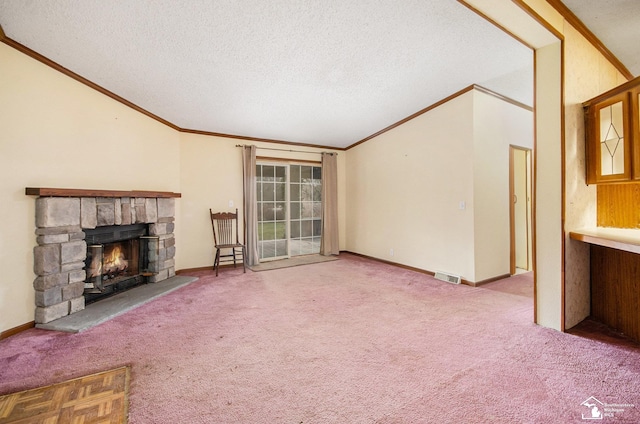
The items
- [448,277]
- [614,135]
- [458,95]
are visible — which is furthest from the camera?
[448,277]

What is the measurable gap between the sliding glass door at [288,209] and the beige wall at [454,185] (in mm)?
1608

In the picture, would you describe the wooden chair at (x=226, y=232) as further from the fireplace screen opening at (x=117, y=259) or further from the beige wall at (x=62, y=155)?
the fireplace screen opening at (x=117, y=259)

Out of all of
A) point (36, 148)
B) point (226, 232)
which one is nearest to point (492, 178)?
point (226, 232)

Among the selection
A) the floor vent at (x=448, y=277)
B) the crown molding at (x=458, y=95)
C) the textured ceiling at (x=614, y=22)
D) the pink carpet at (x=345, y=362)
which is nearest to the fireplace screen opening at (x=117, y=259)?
the pink carpet at (x=345, y=362)

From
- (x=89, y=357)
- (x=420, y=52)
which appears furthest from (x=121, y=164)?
(x=420, y=52)

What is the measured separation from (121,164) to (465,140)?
4485 millimetres

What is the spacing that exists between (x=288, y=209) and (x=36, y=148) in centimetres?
364

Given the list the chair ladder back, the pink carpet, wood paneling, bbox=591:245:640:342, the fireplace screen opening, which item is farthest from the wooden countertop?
the fireplace screen opening

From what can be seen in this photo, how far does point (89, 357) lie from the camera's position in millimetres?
2021

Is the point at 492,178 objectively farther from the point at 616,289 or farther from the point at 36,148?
the point at 36,148

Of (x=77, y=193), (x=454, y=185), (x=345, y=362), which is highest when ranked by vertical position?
(x=454, y=185)

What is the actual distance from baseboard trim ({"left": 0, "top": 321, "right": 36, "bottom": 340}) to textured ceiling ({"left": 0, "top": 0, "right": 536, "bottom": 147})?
245 centimetres

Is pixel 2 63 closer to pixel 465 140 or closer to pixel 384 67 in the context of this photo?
pixel 384 67

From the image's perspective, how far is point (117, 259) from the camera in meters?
3.42
